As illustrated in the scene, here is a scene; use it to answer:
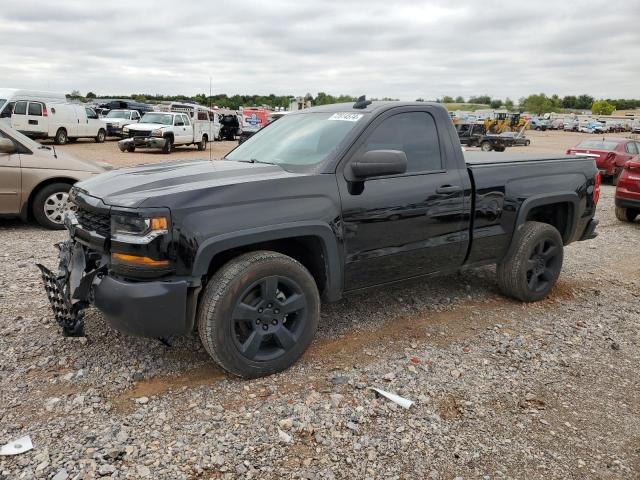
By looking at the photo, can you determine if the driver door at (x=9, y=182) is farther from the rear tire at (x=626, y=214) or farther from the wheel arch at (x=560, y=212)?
the rear tire at (x=626, y=214)

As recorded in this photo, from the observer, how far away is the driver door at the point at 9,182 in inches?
274

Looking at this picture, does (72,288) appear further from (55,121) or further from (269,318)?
(55,121)

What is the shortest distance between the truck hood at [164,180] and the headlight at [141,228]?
0.08 metres

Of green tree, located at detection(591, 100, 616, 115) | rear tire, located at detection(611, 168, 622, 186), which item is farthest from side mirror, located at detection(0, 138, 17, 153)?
green tree, located at detection(591, 100, 616, 115)

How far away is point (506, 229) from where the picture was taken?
188 inches

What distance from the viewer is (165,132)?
22531 mm

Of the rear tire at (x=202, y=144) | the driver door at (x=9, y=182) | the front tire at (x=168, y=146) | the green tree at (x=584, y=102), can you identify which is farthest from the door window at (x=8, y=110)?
the green tree at (x=584, y=102)

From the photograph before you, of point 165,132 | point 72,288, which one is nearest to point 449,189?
point 72,288

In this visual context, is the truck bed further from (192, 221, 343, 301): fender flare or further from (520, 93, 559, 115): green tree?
(520, 93, 559, 115): green tree

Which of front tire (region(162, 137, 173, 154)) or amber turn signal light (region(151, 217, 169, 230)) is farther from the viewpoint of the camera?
front tire (region(162, 137, 173, 154))

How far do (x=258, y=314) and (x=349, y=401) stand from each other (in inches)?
30.7

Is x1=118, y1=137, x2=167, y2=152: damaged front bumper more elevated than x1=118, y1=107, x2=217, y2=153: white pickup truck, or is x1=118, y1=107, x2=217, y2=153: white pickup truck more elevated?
x1=118, y1=107, x2=217, y2=153: white pickup truck

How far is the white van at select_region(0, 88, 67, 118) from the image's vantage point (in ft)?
70.9

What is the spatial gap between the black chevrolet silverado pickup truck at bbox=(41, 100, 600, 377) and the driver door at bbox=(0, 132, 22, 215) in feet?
13.0
